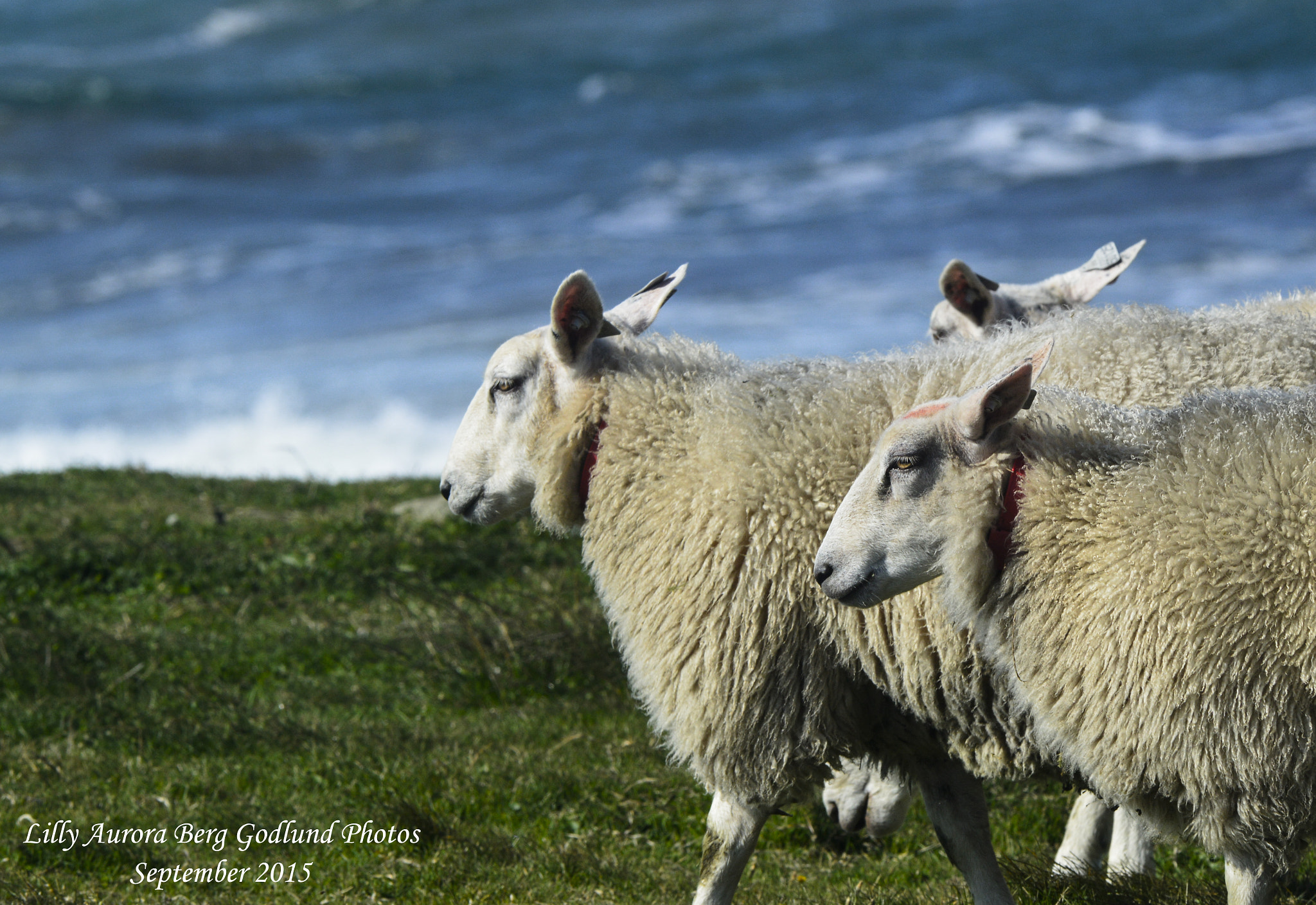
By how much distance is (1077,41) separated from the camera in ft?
93.3

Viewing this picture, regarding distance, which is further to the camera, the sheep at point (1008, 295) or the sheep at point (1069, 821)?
the sheep at point (1008, 295)

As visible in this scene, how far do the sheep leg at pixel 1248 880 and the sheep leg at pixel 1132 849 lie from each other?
92cm

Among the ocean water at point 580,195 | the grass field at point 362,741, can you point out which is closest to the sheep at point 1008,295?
the grass field at point 362,741

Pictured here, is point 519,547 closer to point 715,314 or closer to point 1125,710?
point 1125,710

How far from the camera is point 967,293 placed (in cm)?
539

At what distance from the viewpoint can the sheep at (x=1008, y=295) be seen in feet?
17.5

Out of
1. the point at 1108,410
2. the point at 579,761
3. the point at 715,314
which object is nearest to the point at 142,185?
the point at 715,314

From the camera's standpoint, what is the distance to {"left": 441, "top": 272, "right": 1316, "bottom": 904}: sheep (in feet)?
11.0

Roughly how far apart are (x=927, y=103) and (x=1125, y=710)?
25210mm

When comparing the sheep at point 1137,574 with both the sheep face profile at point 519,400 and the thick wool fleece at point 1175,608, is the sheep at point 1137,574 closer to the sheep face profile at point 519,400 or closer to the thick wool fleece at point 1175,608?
the thick wool fleece at point 1175,608

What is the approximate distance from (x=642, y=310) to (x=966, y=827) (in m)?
1.88

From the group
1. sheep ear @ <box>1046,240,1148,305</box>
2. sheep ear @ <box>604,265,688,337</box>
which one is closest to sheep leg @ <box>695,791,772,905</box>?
sheep ear @ <box>604,265,688,337</box>

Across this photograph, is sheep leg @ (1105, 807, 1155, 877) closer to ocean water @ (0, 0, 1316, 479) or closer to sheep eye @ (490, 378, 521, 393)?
sheep eye @ (490, 378, 521, 393)

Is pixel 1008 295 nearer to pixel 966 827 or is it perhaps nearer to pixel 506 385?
pixel 506 385
